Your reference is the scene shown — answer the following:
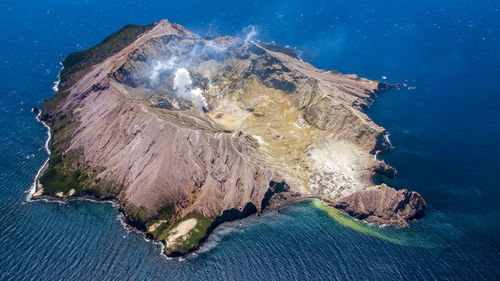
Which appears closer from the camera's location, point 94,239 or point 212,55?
point 94,239

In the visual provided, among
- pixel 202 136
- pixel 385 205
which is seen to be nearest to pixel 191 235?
pixel 202 136

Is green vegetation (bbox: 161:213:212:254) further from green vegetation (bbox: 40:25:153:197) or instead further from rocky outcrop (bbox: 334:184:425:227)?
rocky outcrop (bbox: 334:184:425:227)

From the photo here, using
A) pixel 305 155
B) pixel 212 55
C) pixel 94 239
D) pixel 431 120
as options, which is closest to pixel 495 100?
pixel 431 120

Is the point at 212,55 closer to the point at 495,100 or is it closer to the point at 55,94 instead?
the point at 55,94

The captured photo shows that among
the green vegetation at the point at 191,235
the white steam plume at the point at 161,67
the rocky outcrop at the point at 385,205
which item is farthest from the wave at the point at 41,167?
the rocky outcrop at the point at 385,205

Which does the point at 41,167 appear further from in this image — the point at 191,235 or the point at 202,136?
the point at 191,235
